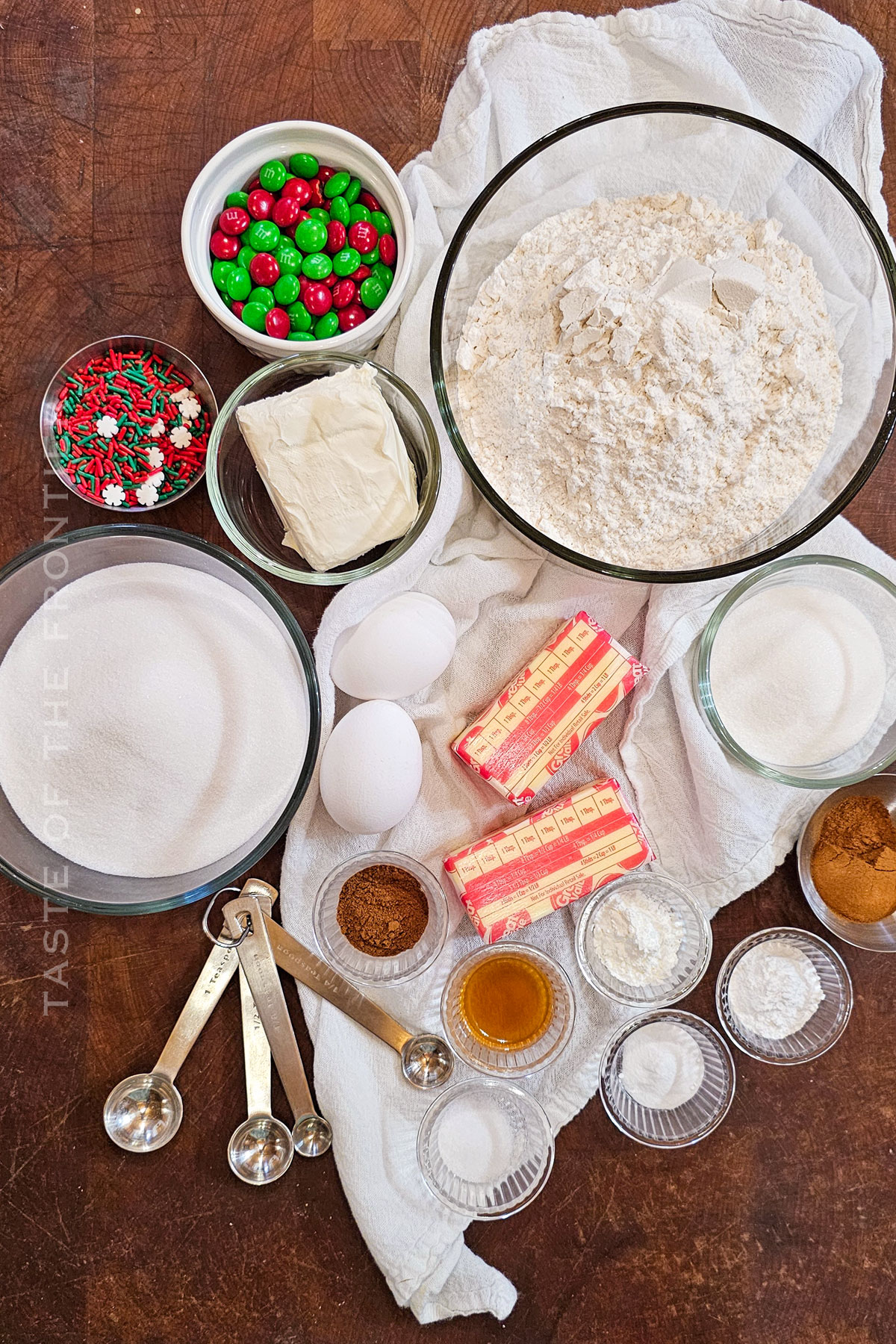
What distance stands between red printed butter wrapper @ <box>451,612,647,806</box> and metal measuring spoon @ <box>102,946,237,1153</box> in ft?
1.64

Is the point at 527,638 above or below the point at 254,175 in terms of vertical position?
below

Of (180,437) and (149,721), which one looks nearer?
(149,721)

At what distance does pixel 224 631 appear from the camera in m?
1.24

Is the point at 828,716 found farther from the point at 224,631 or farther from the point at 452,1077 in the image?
the point at 224,631

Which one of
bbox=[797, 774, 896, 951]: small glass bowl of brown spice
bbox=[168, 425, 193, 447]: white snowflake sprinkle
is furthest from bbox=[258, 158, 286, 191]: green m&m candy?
bbox=[797, 774, 896, 951]: small glass bowl of brown spice

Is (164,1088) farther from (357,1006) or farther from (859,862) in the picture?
(859,862)

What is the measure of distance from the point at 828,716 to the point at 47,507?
4.12 ft

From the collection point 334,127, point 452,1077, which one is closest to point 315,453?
point 334,127

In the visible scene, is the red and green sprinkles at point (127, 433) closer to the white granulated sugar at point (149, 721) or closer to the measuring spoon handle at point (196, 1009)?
the white granulated sugar at point (149, 721)

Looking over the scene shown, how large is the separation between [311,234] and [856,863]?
126cm

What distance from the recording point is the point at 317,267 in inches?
50.0

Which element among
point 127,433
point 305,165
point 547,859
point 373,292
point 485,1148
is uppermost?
point 305,165

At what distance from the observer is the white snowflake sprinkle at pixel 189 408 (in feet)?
4.29

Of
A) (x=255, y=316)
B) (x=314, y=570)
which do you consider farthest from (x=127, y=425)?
(x=314, y=570)
